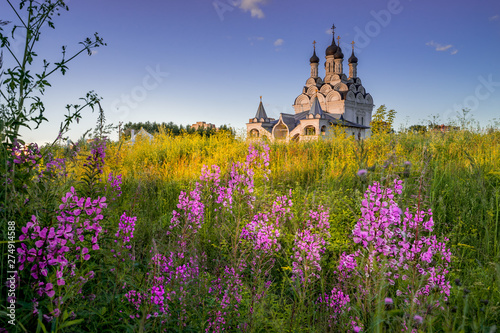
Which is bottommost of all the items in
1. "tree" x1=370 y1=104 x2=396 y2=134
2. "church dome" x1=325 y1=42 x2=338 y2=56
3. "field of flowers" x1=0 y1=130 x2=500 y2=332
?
"field of flowers" x1=0 y1=130 x2=500 y2=332

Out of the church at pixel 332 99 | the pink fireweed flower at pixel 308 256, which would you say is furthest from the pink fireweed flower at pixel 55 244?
the church at pixel 332 99

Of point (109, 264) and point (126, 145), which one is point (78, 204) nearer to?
point (109, 264)

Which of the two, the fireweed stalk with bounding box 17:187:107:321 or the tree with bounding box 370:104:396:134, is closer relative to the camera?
the fireweed stalk with bounding box 17:187:107:321

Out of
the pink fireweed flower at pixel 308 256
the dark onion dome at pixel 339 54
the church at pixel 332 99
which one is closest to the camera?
the pink fireweed flower at pixel 308 256

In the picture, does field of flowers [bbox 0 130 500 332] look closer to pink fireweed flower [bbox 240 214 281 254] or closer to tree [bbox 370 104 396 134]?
pink fireweed flower [bbox 240 214 281 254]

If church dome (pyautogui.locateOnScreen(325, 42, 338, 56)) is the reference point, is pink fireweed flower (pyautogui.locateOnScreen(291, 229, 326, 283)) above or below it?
below

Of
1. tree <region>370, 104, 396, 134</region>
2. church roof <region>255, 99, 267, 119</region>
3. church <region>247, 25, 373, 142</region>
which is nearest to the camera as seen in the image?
tree <region>370, 104, 396, 134</region>

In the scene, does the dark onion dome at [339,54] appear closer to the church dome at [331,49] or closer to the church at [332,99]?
the church at [332,99]

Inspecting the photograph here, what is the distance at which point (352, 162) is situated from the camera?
6.61 m

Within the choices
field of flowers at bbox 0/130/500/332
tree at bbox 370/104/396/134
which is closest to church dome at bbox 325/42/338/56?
tree at bbox 370/104/396/134

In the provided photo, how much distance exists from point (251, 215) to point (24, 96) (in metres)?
1.99

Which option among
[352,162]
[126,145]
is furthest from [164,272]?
[126,145]

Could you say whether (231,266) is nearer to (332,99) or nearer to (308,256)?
(308,256)

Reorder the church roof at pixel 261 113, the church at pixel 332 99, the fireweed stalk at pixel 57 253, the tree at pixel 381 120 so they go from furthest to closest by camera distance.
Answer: the church roof at pixel 261 113
the church at pixel 332 99
the tree at pixel 381 120
the fireweed stalk at pixel 57 253
